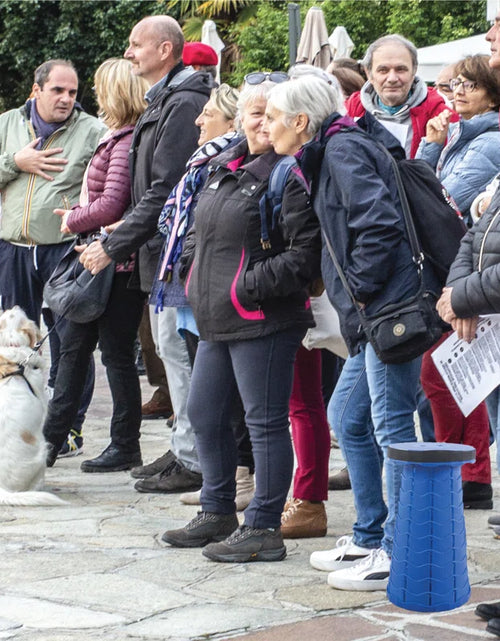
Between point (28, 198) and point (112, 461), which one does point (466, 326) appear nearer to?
point (112, 461)

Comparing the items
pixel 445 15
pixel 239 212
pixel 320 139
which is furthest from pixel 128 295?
pixel 445 15

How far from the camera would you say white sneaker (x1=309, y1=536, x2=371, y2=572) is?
4.67 meters

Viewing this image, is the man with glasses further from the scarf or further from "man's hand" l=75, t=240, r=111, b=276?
"man's hand" l=75, t=240, r=111, b=276

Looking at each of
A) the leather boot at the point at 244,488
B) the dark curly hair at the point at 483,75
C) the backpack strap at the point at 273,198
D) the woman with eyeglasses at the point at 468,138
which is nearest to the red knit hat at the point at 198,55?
the woman with eyeglasses at the point at 468,138

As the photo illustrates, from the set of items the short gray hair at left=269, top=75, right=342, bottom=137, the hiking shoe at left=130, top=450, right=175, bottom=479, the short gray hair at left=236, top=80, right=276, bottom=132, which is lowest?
the hiking shoe at left=130, top=450, right=175, bottom=479

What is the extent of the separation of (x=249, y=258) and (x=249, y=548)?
3.90 ft

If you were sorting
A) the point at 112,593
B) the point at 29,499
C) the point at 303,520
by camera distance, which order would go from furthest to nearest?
the point at 29,499
the point at 303,520
the point at 112,593

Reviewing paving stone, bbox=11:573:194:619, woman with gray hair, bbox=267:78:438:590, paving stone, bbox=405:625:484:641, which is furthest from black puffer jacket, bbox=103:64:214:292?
paving stone, bbox=405:625:484:641

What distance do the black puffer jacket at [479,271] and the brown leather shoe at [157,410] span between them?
4.82 m

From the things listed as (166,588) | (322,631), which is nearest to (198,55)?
(166,588)

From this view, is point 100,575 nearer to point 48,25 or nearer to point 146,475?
point 146,475

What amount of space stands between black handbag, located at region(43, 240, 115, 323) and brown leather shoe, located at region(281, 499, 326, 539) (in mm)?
1806

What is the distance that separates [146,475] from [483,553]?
90.6 inches

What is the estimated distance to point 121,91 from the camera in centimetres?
649
